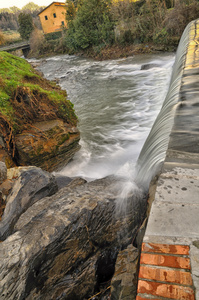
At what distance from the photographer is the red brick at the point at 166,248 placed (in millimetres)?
1477

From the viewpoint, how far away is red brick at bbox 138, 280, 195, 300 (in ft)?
4.15

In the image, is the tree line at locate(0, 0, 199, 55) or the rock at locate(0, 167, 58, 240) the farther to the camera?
the tree line at locate(0, 0, 199, 55)

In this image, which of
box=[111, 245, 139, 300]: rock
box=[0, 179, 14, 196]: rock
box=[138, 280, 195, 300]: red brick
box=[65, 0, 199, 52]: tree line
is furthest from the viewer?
box=[65, 0, 199, 52]: tree line

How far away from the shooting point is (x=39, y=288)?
2025mm

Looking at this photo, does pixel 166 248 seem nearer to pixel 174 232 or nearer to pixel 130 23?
pixel 174 232

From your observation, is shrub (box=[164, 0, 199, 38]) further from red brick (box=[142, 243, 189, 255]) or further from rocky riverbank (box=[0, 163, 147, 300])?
red brick (box=[142, 243, 189, 255])

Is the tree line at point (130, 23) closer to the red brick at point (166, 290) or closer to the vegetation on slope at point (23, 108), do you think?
the vegetation on slope at point (23, 108)

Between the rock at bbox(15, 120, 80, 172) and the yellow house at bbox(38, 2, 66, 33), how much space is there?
3940cm

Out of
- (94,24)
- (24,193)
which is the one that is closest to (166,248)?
(24,193)

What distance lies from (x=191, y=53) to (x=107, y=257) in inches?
299

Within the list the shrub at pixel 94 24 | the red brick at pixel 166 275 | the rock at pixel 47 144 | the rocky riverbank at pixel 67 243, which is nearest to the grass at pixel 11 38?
the shrub at pixel 94 24

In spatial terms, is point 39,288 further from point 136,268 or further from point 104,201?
point 104,201

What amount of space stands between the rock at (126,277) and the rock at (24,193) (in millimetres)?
1476

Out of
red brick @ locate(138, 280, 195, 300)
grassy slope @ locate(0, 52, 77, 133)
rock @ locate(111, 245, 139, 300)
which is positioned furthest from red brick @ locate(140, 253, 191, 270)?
grassy slope @ locate(0, 52, 77, 133)
